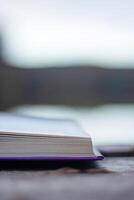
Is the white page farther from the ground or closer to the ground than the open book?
farther from the ground

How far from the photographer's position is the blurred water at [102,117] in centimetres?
103

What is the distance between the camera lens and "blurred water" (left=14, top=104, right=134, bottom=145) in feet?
3.37

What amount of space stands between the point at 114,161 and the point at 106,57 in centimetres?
37

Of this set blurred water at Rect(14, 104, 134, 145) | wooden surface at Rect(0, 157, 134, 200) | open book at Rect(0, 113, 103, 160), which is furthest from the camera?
blurred water at Rect(14, 104, 134, 145)

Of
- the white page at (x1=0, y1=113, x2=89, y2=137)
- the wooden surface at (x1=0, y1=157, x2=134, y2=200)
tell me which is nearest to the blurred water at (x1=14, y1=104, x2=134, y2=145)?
the white page at (x1=0, y1=113, x2=89, y2=137)

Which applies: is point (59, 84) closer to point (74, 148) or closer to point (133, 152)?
point (133, 152)

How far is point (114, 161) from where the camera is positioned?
749mm

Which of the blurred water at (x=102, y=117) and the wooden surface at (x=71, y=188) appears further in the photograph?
the blurred water at (x=102, y=117)

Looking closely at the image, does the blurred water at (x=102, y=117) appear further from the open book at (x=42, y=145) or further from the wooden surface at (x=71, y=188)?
the wooden surface at (x=71, y=188)

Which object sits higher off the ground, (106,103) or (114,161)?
(106,103)

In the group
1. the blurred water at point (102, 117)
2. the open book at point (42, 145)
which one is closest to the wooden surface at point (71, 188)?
the open book at point (42, 145)

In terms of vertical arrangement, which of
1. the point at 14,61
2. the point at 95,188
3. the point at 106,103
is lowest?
the point at 95,188

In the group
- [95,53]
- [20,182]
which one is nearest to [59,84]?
[95,53]

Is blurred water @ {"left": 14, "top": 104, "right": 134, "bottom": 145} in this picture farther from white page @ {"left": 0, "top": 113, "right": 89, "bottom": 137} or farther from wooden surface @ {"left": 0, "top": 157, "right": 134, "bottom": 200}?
wooden surface @ {"left": 0, "top": 157, "right": 134, "bottom": 200}
